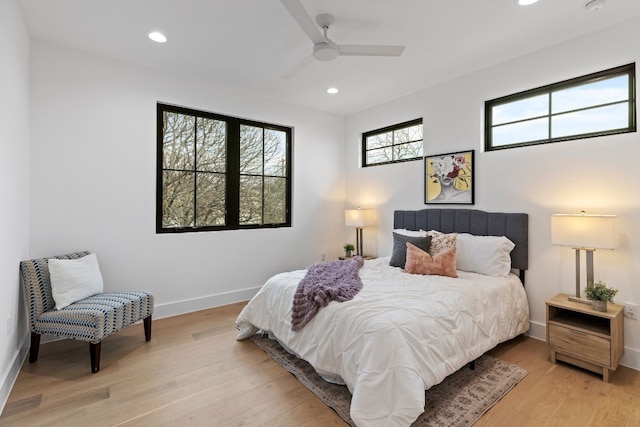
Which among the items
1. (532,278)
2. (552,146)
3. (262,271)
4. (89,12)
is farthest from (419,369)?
(89,12)

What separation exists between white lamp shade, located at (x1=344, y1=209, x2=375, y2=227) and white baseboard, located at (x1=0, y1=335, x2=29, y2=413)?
3586 mm

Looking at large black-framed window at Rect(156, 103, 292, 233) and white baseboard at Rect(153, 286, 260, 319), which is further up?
large black-framed window at Rect(156, 103, 292, 233)

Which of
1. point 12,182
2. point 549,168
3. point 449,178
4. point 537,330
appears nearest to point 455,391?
point 537,330

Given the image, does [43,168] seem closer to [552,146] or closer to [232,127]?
[232,127]

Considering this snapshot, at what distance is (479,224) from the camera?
334 cm

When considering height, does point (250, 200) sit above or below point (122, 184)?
below

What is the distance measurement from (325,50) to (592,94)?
7.86 feet

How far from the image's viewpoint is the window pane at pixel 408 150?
4129 millimetres

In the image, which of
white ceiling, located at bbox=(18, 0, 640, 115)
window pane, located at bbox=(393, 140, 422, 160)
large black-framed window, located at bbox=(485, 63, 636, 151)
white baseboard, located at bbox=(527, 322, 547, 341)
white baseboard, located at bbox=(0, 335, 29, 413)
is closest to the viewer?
white baseboard, located at bbox=(0, 335, 29, 413)

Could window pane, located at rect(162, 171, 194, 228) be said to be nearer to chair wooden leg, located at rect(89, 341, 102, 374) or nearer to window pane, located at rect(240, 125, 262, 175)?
window pane, located at rect(240, 125, 262, 175)

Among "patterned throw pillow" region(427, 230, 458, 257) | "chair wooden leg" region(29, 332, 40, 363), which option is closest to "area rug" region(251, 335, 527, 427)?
"patterned throw pillow" region(427, 230, 458, 257)

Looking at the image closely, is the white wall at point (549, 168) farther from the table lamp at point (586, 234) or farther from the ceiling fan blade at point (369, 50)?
the ceiling fan blade at point (369, 50)

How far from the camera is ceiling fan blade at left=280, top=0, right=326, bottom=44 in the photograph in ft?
6.31

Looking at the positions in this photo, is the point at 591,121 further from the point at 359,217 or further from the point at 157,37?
the point at 157,37
